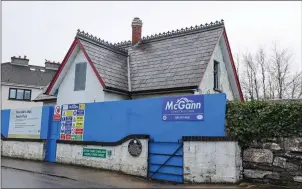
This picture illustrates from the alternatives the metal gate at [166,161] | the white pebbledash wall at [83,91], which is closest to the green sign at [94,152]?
the metal gate at [166,161]

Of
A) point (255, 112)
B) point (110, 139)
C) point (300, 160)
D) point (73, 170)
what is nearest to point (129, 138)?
point (110, 139)

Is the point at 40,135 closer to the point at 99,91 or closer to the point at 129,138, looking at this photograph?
the point at 99,91

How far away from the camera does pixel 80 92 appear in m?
17.2

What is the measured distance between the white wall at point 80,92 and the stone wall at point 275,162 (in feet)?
27.2

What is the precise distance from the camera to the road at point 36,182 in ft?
29.5

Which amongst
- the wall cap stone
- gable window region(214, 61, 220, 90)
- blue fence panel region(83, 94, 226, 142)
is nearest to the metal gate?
blue fence panel region(83, 94, 226, 142)

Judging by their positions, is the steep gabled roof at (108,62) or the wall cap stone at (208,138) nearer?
the wall cap stone at (208,138)

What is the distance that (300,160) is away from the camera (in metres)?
9.45

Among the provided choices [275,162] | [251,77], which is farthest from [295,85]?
[275,162]

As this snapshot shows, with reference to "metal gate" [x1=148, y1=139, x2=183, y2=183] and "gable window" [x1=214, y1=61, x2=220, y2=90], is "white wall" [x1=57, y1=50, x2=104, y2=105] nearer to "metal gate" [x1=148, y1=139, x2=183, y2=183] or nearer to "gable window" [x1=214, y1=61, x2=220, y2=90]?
"metal gate" [x1=148, y1=139, x2=183, y2=183]

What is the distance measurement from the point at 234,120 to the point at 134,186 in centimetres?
377

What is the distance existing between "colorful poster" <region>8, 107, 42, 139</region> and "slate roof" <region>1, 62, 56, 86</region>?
20430 mm

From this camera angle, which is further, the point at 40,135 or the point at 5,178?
the point at 40,135

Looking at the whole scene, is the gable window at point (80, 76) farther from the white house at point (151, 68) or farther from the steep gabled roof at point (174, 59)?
the steep gabled roof at point (174, 59)
